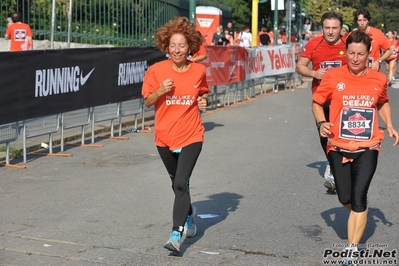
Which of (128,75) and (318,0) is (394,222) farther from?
(318,0)

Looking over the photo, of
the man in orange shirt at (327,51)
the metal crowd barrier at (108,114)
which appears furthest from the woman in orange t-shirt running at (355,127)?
the metal crowd barrier at (108,114)

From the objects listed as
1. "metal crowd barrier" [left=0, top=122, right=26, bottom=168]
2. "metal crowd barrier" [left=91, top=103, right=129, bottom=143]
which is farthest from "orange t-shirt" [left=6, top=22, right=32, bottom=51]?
"metal crowd barrier" [left=0, top=122, right=26, bottom=168]

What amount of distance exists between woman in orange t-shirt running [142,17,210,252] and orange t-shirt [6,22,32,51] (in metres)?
11.8

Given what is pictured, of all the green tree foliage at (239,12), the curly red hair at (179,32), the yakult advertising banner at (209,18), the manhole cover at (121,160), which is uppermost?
the green tree foliage at (239,12)

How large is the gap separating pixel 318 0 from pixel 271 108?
65530mm

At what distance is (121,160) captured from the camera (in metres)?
11.9

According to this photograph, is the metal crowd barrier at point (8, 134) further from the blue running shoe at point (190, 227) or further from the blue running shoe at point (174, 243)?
the blue running shoe at point (174, 243)

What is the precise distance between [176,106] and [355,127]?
1.48m

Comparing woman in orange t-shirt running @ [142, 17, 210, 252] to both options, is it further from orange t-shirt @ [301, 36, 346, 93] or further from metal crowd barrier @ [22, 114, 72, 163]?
metal crowd barrier @ [22, 114, 72, 163]

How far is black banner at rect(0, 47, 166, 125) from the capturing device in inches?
430

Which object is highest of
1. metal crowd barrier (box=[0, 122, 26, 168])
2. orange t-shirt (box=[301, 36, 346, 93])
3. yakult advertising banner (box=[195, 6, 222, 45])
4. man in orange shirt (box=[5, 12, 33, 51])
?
yakult advertising banner (box=[195, 6, 222, 45])

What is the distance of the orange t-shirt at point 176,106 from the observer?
679 centimetres

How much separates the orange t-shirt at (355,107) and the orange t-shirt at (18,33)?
12.8 metres

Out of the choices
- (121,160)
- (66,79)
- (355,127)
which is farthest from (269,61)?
(355,127)
